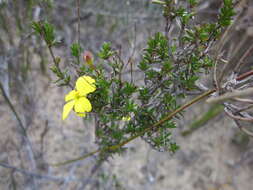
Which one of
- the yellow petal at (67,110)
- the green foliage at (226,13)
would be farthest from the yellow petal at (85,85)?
the green foliage at (226,13)

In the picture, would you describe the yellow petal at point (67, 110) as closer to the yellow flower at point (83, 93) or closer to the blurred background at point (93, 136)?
the yellow flower at point (83, 93)

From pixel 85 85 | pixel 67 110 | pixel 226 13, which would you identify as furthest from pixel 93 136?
pixel 226 13

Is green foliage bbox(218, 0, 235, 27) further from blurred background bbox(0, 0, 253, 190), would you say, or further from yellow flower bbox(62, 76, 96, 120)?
blurred background bbox(0, 0, 253, 190)

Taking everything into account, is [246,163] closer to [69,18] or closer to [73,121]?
[73,121]

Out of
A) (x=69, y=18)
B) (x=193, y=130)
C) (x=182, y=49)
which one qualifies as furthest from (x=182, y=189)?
(x=69, y=18)

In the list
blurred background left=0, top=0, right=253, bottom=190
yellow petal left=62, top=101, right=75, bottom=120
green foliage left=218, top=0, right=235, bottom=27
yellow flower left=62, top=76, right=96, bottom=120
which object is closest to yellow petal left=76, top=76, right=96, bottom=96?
yellow flower left=62, top=76, right=96, bottom=120

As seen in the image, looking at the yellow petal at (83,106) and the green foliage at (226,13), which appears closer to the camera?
the green foliage at (226,13)
